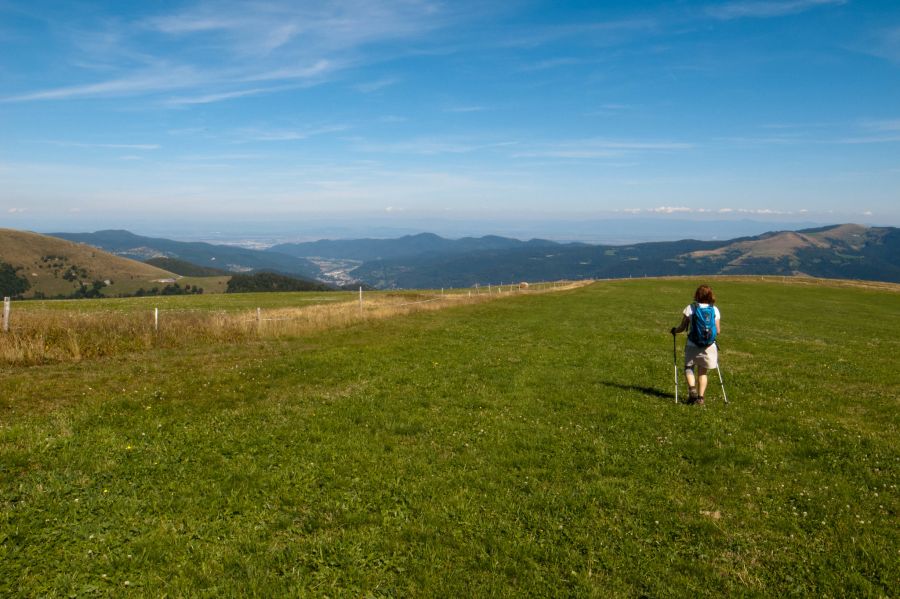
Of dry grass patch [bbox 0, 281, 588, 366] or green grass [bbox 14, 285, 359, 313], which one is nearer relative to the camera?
dry grass patch [bbox 0, 281, 588, 366]

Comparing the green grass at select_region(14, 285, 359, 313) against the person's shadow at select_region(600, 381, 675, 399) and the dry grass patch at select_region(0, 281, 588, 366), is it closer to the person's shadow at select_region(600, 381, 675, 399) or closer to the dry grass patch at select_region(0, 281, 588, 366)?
the dry grass patch at select_region(0, 281, 588, 366)

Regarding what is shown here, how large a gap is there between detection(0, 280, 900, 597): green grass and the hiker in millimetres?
1026

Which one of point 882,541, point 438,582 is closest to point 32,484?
point 438,582

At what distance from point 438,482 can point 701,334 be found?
878cm

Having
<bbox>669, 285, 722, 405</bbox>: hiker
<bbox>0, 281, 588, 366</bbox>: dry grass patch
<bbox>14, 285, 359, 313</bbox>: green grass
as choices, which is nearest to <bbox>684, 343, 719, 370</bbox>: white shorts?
<bbox>669, 285, 722, 405</bbox>: hiker

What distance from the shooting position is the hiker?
13164 millimetres

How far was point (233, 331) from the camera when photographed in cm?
2391

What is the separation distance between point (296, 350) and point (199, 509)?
14175mm

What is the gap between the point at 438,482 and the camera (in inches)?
352

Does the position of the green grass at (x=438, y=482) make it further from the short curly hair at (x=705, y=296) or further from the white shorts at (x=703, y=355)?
the short curly hair at (x=705, y=296)

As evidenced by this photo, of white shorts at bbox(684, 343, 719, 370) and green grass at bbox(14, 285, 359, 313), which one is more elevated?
white shorts at bbox(684, 343, 719, 370)

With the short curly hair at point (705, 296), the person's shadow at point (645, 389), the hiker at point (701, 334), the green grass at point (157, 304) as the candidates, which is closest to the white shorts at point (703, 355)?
the hiker at point (701, 334)

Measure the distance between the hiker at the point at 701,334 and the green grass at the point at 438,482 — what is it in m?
1.03

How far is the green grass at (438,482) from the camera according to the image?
21.3ft
